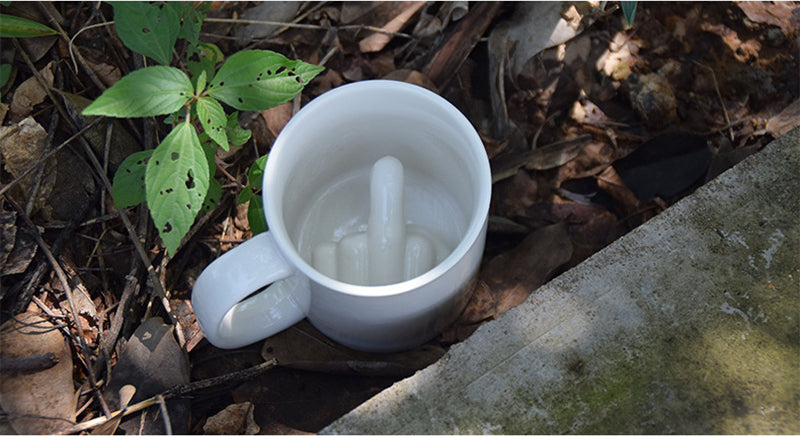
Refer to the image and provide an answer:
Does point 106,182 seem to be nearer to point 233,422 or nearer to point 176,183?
point 176,183

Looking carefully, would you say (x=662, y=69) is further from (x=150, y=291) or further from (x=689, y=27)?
(x=150, y=291)

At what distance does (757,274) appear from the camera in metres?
1.09

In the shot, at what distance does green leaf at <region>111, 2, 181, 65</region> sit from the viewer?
1.18m

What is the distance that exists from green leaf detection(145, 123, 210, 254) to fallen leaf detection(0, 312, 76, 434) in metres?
0.41

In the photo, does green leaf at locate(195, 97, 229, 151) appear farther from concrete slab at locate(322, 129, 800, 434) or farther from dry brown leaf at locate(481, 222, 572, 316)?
dry brown leaf at locate(481, 222, 572, 316)

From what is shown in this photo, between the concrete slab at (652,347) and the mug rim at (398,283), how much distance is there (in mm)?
132

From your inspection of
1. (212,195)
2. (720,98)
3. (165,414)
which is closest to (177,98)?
(212,195)

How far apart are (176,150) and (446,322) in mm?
605

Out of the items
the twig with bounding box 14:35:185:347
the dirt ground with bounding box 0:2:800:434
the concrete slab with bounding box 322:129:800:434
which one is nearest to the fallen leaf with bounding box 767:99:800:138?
the dirt ground with bounding box 0:2:800:434

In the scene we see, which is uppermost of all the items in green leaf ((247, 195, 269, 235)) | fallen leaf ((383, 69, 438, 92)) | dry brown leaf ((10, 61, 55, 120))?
dry brown leaf ((10, 61, 55, 120))

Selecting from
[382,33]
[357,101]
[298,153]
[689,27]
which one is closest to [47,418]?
Result: [298,153]

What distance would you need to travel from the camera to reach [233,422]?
4.13 feet

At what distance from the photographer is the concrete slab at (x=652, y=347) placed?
3.24 ft

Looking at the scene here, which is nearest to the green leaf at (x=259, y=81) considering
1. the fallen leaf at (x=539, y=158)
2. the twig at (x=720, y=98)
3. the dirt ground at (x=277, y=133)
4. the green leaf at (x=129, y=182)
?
the green leaf at (x=129, y=182)
